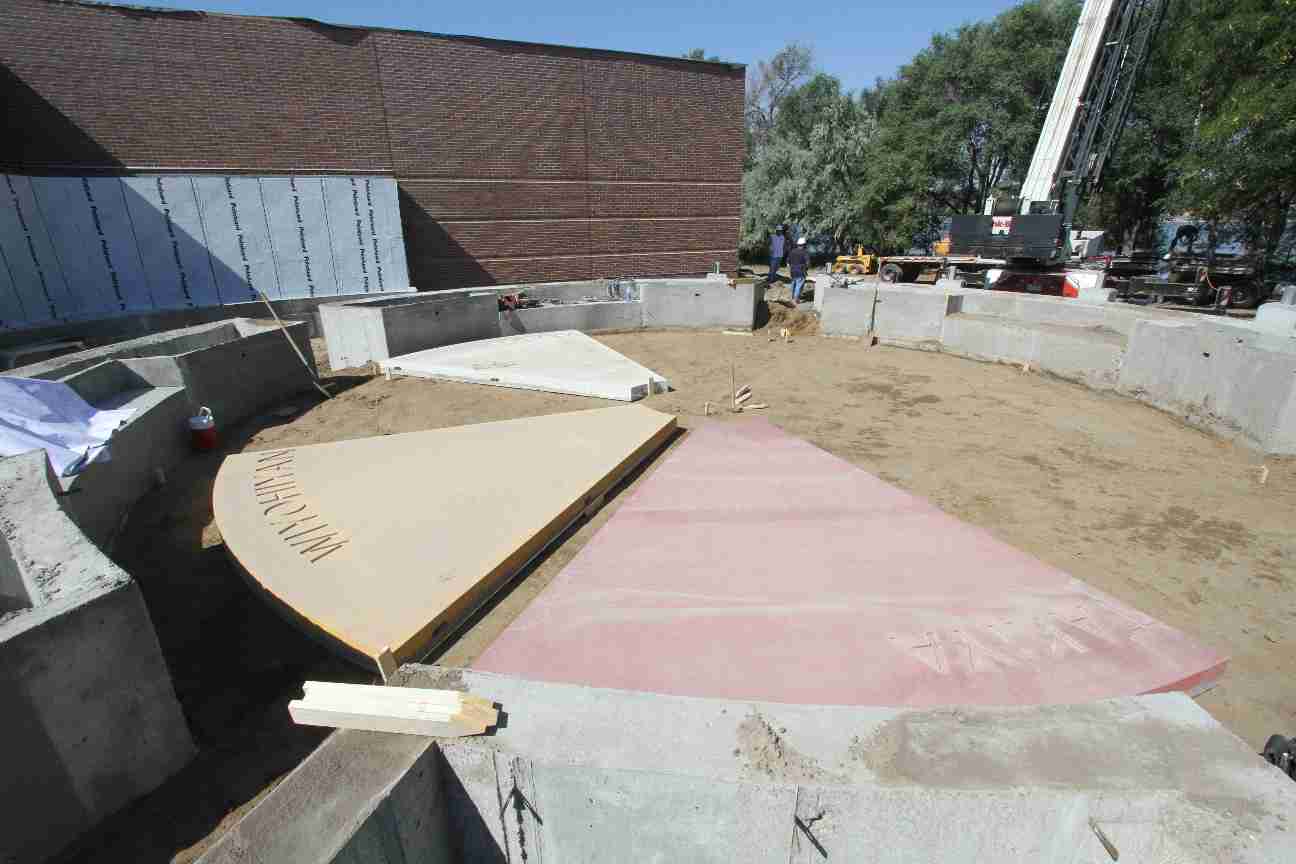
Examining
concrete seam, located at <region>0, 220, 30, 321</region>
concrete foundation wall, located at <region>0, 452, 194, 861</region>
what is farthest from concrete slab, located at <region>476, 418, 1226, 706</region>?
concrete seam, located at <region>0, 220, 30, 321</region>

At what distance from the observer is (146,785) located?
2.99 metres

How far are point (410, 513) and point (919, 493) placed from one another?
4619mm

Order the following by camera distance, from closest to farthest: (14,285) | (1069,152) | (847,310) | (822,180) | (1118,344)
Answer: (1118,344), (14,285), (847,310), (1069,152), (822,180)

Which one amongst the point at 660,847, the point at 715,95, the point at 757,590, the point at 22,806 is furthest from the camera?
the point at 715,95

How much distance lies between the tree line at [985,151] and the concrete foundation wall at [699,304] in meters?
12.0

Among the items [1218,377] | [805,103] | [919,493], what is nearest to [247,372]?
[919,493]

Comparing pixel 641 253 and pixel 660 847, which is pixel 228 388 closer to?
pixel 660 847

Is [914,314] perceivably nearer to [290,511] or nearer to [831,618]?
[831,618]

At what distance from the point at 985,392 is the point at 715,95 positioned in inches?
598

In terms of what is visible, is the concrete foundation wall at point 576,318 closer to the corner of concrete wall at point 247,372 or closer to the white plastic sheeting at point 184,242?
the corner of concrete wall at point 247,372

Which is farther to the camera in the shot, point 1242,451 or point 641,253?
point 641,253

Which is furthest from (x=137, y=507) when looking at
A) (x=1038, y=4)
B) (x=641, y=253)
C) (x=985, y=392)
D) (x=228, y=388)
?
(x=1038, y=4)

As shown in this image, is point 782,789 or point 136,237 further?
point 136,237

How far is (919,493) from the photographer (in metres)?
5.82
